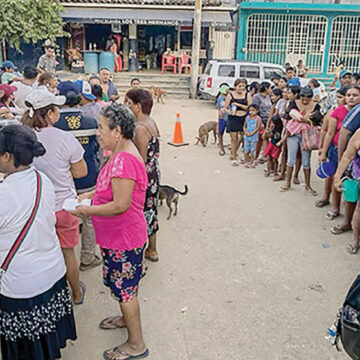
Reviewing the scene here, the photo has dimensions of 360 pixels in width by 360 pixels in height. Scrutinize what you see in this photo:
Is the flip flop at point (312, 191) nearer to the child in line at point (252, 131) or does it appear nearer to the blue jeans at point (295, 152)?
the blue jeans at point (295, 152)

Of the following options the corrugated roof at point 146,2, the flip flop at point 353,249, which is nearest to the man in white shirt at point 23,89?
the flip flop at point 353,249

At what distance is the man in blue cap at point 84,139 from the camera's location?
12.8 feet

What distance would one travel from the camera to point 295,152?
683 cm

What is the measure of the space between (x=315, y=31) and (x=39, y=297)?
851 inches

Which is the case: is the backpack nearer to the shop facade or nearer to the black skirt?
the black skirt

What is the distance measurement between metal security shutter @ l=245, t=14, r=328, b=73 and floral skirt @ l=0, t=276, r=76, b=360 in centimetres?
2017

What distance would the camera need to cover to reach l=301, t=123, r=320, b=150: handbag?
21.3ft

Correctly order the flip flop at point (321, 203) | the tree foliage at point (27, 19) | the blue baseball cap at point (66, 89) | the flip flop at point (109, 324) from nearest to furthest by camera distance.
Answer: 1. the flip flop at point (109, 324)
2. the blue baseball cap at point (66, 89)
3. the flip flop at point (321, 203)
4. the tree foliage at point (27, 19)

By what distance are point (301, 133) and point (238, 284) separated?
3.21 meters

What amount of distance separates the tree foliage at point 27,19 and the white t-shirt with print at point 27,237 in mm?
12712

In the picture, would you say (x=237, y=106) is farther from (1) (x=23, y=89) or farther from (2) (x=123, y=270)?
(2) (x=123, y=270)

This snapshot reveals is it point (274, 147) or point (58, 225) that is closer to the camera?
point (58, 225)

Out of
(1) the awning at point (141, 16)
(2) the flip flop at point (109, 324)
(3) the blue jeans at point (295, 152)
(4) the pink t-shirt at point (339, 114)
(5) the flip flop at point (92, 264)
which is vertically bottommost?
(2) the flip flop at point (109, 324)

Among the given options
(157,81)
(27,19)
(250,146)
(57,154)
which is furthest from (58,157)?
(157,81)
